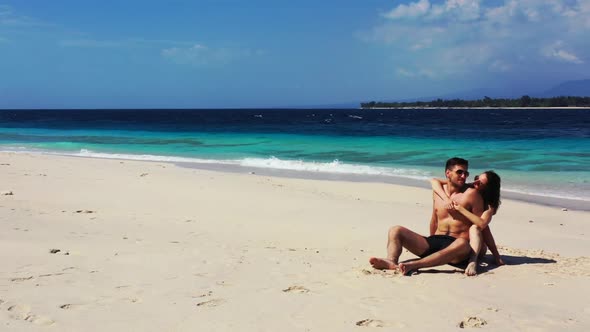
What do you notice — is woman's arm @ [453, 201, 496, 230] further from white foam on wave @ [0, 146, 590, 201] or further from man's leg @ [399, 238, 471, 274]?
white foam on wave @ [0, 146, 590, 201]

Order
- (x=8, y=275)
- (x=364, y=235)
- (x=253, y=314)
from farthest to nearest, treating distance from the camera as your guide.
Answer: (x=364, y=235)
(x=8, y=275)
(x=253, y=314)

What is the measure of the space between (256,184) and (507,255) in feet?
23.9

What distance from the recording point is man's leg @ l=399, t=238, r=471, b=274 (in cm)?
512

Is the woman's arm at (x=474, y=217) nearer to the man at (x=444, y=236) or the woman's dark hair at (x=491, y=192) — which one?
the man at (x=444, y=236)

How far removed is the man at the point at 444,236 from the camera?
16.9 feet

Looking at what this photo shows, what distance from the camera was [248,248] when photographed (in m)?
6.18

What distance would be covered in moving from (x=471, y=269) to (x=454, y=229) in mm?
547

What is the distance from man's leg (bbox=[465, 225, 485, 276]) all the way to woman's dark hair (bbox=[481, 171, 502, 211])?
352mm

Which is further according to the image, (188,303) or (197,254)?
Result: (197,254)

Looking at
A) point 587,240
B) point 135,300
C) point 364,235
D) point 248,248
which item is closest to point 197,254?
point 248,248

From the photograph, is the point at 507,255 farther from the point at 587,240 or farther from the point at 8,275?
the point at 8,275

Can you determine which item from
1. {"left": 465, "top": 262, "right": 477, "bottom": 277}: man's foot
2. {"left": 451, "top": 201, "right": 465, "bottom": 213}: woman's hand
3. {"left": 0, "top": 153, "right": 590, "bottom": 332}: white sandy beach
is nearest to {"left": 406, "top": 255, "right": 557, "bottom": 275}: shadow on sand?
{"left": 0, "top": 153, "right": 590, "bottom": 332}: white sandy beach

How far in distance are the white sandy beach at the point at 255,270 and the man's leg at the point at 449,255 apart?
115 mm

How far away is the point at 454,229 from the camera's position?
548 cm
